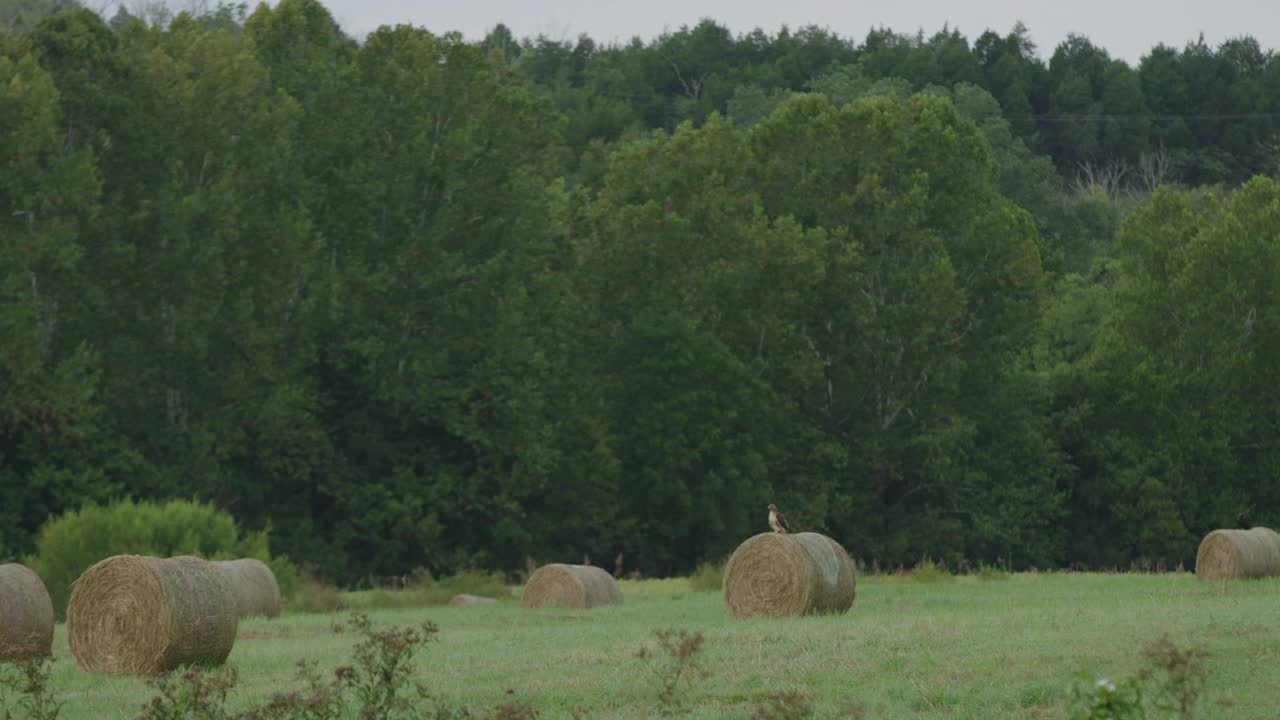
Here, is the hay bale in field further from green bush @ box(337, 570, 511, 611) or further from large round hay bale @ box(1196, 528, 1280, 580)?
large round hay bale @ box(1196, 528, 1280, 580)

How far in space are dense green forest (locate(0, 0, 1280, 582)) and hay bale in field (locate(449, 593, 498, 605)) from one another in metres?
12.7

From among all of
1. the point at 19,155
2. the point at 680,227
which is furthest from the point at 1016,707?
the point at 680,227

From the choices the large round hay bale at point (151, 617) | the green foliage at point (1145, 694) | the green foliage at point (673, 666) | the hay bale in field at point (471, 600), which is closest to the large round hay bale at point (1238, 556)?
the hay bale in field at point (471, 600)

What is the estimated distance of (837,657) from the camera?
16.0 m

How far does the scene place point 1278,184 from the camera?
63.8 meters

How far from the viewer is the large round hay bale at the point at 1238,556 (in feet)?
96.2

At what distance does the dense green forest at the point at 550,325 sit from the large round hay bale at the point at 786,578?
21.7m

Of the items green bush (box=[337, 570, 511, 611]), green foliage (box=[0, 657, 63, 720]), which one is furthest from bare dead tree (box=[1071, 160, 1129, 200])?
green foliage (box=[0, 657, 63, 720])

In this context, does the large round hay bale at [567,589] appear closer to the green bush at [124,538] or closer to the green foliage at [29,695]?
the green bush at [124,538]

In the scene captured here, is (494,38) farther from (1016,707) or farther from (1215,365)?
(1016,707)

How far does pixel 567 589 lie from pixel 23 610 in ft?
34.1

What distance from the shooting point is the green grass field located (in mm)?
13516

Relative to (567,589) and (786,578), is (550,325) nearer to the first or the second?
(567,589)

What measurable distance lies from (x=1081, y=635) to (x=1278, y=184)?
5073 cm
